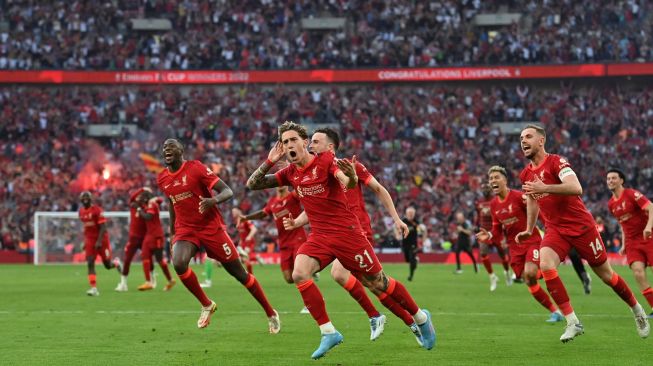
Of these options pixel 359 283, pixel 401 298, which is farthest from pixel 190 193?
pixel 401 298

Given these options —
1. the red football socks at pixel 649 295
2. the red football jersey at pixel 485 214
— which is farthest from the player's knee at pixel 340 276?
the red football jersey at pixel 485 214

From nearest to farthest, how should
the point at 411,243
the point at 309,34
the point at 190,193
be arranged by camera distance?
the point at 190,193, the point at 411,243, the point at 309,34

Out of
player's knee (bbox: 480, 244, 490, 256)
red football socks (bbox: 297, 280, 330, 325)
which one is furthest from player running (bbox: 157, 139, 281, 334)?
player's knee (bbox: 480, 244, 490, 256)

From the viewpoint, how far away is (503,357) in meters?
11.2

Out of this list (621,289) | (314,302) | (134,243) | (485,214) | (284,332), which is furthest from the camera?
(485,214)

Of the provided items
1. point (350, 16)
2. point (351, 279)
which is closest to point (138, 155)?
point (350, 16)

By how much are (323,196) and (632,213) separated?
772 cm

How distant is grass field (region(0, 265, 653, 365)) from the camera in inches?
439

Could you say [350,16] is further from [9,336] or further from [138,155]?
[9,336]

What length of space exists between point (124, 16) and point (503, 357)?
52.2 meters

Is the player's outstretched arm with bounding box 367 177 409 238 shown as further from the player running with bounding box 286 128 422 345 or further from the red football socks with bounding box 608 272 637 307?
the red football socks with bounding box 608 272 637 307

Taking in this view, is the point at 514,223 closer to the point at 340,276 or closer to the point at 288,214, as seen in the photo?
the point at 288,214

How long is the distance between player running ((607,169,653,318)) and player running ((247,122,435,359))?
6.54 metres

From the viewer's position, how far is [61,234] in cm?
4375
